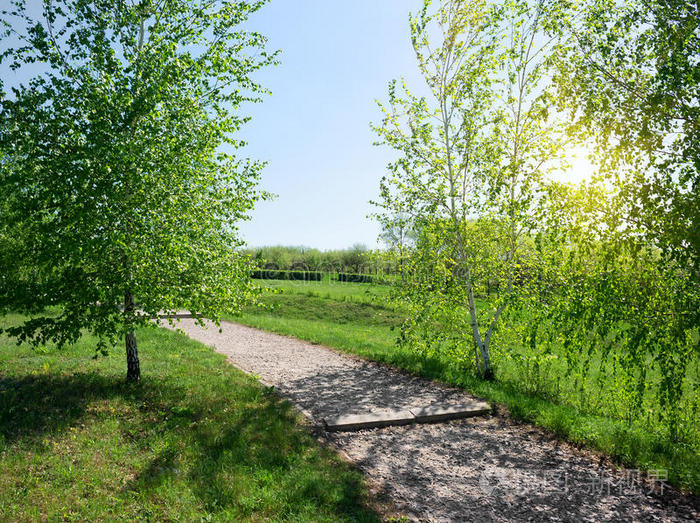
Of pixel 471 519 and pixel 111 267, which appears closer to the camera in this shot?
pixel 471 519

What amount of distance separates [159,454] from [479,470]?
178 inches

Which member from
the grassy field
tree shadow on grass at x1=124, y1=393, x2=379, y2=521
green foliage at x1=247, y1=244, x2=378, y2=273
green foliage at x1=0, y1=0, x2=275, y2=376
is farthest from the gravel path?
green foliage at x1=247, y1=244, x2=378, y2=273

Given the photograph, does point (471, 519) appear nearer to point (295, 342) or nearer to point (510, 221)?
point (510, 221)

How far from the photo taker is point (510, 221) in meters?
9.76

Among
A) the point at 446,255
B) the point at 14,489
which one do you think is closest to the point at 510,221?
the point at 446,255

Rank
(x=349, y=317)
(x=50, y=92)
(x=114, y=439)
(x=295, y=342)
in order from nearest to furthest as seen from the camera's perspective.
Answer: (x=114, y=439), (x=50, y=92), (x=295, y=342), (x=349, y=317)

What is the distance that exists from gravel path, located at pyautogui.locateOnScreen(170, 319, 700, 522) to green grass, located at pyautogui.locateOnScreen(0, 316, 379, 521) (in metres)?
0.62

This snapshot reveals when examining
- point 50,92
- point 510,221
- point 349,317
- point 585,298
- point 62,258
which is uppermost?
point 50,92

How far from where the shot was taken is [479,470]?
228 inches

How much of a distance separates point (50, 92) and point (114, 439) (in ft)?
18.9

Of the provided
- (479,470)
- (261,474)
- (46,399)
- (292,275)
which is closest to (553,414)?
(479,470)

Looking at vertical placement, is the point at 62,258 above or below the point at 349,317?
above

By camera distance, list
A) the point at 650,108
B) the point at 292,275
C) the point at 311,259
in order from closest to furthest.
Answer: the point at 650,108, the point at 292,275, the point at 311,259

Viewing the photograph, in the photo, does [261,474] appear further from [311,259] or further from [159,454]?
[311,259]
